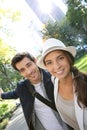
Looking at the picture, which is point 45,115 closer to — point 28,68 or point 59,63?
point 28,68

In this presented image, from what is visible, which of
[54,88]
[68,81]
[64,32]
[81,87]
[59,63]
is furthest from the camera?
[64,32]

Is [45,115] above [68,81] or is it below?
below

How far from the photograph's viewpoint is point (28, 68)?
5.36 meters

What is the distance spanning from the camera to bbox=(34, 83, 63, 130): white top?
5387 mm

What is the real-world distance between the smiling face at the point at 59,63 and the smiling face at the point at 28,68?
2.96ft

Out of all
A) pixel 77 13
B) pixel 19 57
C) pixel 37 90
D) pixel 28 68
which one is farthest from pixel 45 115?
pixel 77 13

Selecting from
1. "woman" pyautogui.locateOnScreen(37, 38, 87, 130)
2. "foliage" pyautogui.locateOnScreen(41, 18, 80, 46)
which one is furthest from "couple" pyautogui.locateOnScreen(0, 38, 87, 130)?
"foliage" pyautogui.locateOnScreen(41, 18, 80, 46)

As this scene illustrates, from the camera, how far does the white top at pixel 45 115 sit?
5.39m

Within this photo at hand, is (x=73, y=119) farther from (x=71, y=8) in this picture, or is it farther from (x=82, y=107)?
(x=71, y=8)

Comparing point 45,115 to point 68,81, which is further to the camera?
point 45,115

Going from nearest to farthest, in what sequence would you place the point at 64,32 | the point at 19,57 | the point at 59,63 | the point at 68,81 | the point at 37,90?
1. the point at 59,63
2. the point at 68,81
3. the point at 19,57
4. the point at 37,90
5. the point at 64,32

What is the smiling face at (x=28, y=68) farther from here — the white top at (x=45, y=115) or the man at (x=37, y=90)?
the white top at (x=45, y=115)

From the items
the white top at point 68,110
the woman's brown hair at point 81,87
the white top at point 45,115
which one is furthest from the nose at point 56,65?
the white top at point 45,115

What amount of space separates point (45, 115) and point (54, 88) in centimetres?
77
